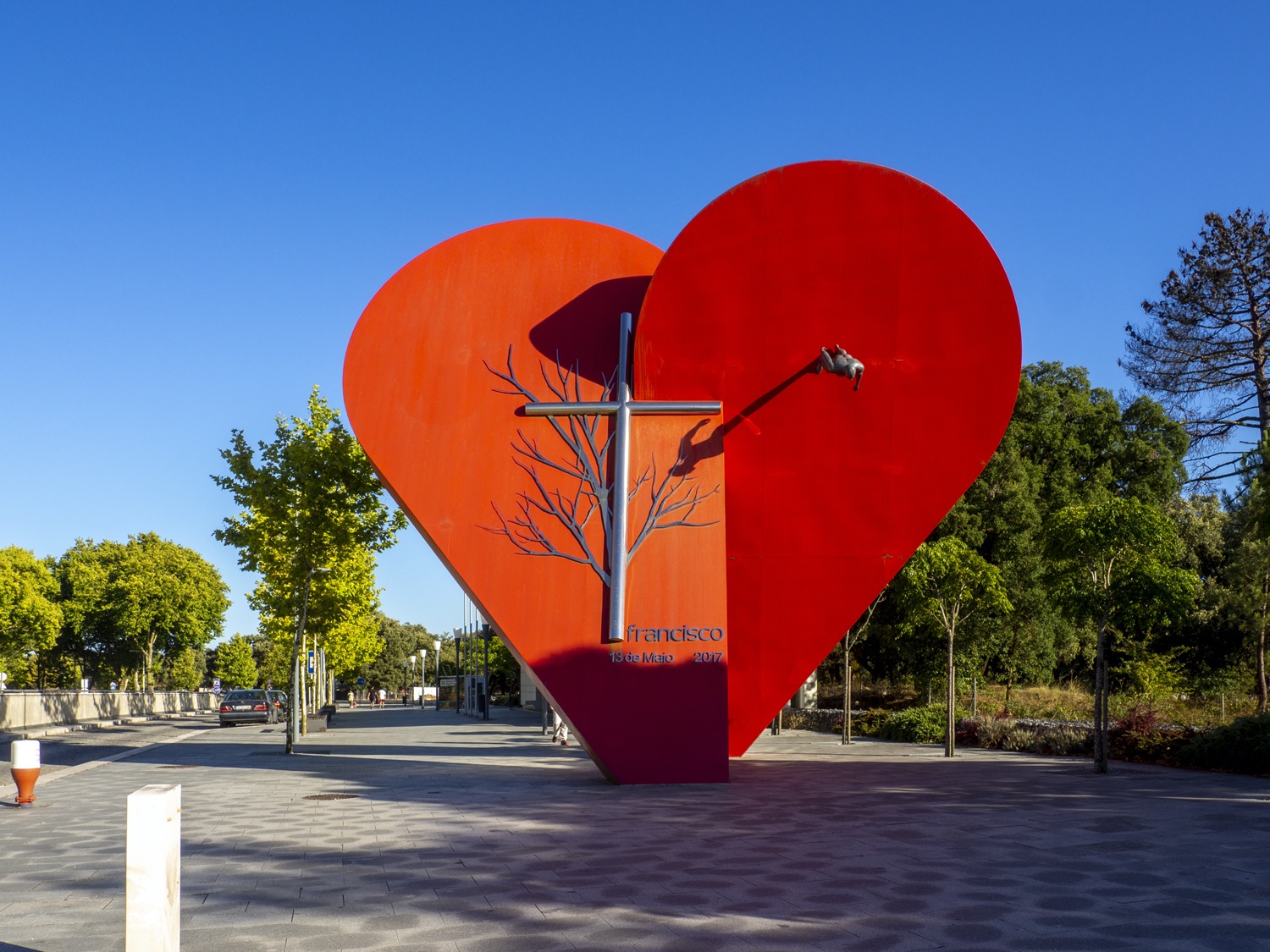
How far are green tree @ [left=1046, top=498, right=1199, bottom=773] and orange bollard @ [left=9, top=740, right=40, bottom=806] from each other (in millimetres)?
15317

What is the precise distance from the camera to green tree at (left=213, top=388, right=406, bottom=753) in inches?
995

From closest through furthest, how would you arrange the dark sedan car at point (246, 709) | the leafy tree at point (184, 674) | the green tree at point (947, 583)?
the green tree at point (947, 583) → the dark sedan car at point (246, 709) → the leafy tree at point (184, 674)

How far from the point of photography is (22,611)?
2056 inches

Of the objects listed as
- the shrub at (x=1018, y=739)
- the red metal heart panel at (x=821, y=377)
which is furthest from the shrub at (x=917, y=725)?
the red metal heart panel at (x=821, y=377)

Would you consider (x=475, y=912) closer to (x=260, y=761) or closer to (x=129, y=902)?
(x=129, y=902)

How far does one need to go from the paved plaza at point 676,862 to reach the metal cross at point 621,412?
102 inches

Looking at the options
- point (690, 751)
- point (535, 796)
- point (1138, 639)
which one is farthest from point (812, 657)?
point (1138, 639)

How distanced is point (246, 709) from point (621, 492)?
35.7 metres

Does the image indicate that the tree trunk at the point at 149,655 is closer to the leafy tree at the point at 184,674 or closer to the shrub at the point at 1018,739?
the leafy tree at the point at 184,674

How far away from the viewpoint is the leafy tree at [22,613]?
51938 millimetres

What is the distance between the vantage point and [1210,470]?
39406 millimetres

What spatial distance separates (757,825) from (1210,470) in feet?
112

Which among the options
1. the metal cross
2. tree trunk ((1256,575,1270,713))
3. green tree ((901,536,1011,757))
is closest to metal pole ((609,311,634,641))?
the metal cross

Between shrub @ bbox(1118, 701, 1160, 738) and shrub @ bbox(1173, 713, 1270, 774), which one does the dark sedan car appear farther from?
shrub @ bbox(1173, 713, 1270, 774)
